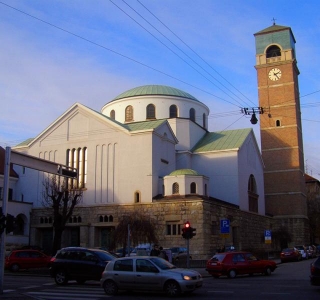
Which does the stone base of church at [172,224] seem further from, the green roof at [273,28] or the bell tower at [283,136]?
the green roof at [273,28]

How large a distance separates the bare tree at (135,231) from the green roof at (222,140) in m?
15.7

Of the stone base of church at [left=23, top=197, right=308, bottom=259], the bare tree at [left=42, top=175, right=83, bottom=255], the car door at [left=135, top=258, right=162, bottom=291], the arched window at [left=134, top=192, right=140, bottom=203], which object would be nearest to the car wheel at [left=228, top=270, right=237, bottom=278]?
the car door at [left=135, top=258, right=162, bottom=291]

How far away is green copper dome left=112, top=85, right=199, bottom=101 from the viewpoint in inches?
2143

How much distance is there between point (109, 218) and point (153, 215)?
4801 millimetres

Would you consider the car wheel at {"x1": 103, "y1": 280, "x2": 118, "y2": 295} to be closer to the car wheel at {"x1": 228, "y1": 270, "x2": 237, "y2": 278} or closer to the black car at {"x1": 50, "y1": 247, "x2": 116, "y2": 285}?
the black car at {"x1": 50, "y1": 247, "x2": 116, "y2": 285}

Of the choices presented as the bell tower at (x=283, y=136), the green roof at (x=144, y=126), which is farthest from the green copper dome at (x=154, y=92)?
the bell tower at (x=283, y=136)

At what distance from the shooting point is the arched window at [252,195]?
167 feet

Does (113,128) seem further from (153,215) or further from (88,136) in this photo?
(153,215)

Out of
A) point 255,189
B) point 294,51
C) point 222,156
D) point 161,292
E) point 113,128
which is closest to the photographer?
point 161,292

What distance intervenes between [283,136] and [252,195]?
485 inches

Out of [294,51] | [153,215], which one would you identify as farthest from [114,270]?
[294,51]

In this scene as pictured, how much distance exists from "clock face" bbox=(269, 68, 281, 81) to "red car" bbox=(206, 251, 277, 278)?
41616 mm

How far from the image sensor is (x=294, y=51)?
204 feet

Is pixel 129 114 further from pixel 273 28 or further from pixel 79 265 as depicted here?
pixel 79 265
